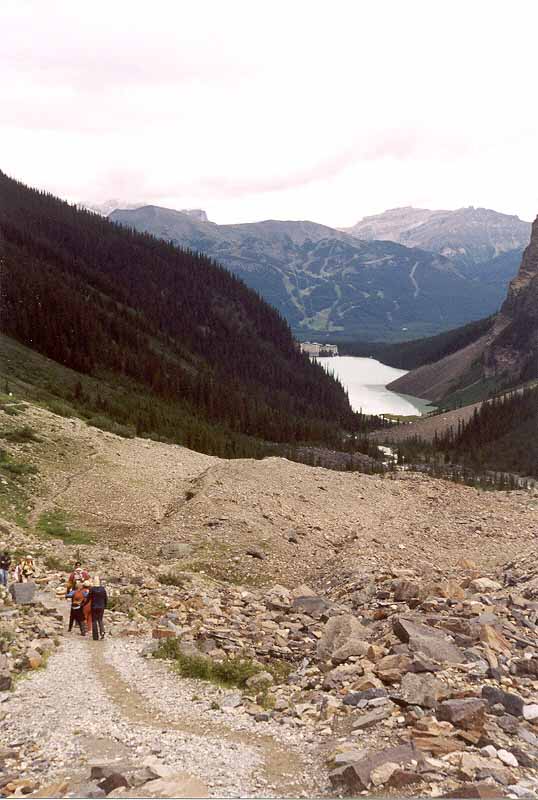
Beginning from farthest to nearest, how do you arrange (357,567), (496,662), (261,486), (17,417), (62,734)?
(17,417) → (261,486) → (357,567) → (496,662) → (62,734)

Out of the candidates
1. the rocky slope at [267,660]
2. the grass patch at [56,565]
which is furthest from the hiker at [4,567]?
the grass patch at [56,565]

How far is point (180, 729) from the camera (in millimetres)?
12281

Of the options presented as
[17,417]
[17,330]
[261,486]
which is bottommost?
[261,486]

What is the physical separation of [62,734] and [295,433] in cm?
11011

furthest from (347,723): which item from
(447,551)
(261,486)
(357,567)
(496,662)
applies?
(261,486)

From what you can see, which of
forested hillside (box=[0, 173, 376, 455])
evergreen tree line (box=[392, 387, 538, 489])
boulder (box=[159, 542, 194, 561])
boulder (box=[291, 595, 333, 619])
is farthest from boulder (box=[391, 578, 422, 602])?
evergreen tree line (box=[392, 387, 538, 489])

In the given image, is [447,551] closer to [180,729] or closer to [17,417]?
[180,729]

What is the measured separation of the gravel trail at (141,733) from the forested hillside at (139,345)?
6283 centimetres

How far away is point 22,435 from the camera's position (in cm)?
4222

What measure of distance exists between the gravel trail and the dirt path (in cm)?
2

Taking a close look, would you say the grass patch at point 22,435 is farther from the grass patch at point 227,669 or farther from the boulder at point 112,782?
the boulder at point 112,782

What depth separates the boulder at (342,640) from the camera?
50.4 feet

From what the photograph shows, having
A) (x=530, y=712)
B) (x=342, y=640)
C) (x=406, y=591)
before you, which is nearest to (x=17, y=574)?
(x=342, y=640)

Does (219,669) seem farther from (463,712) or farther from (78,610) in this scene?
(78,610)
